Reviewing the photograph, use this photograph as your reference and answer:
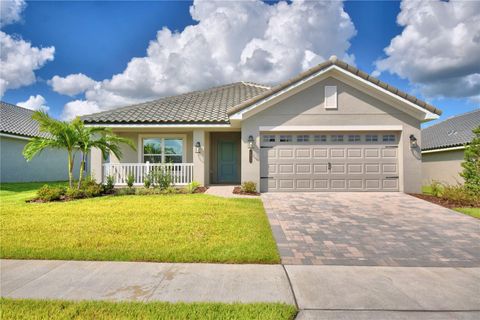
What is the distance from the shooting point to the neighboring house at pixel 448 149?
15.2m

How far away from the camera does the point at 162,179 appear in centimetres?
1138

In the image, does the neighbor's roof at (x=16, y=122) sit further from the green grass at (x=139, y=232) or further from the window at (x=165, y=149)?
the green grass at (x=139, y=232)

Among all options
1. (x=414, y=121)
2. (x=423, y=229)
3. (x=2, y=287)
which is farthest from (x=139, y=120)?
(x=414, y=121)

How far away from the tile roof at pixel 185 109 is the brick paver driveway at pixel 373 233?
578 cm

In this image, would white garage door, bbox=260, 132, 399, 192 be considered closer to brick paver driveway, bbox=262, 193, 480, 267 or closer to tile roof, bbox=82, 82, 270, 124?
brick paver driveway, bbox=262, 193, 480, 267

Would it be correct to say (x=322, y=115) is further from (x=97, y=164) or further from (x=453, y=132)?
(x=453, y=132)

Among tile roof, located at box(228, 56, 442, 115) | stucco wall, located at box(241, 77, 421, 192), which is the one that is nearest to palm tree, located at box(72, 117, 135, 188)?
tile roof, located at box(228, 56, 442, 115)

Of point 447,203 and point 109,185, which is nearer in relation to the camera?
point 447,203

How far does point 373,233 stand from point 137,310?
5058 millimetres

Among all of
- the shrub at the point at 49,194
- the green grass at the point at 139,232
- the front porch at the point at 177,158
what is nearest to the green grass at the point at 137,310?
the green grass at the point at 139,232

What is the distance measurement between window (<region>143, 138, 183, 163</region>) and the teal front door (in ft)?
7.30

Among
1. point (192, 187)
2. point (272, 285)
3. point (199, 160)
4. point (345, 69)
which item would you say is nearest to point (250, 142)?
point (199, 160)

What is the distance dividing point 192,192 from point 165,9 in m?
8.29

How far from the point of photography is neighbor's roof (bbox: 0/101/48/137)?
16203 millimetres
